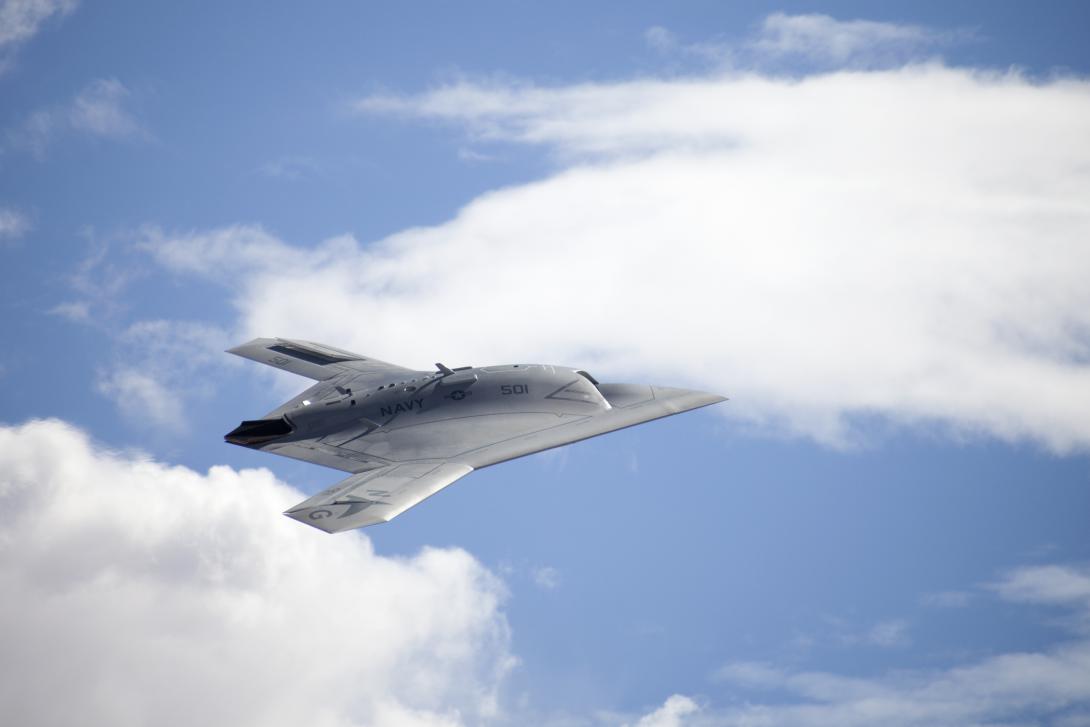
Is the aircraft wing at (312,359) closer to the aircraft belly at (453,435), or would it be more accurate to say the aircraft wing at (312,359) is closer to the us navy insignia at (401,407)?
the us navy insignia at (401,407)

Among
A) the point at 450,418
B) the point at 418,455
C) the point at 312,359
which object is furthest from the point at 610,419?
the point at 312,359

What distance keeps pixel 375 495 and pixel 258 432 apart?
789cm

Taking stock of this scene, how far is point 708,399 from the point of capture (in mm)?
43250

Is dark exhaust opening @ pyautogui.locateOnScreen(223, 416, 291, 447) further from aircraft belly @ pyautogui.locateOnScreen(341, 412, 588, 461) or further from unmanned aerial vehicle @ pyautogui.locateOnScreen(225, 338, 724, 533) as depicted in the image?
aircraft belly @ pyautogui.locateOnScreen(341, 412, 588, 461)

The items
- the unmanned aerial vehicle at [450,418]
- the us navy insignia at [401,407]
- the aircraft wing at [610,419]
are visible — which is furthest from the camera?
the us navy insignia at [401,407]

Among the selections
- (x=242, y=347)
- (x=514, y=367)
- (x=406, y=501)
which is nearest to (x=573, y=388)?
(x=514, y=367)

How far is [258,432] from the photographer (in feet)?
139

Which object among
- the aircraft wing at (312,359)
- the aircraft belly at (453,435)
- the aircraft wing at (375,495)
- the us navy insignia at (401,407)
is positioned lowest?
the aircraft wing at (375,495)

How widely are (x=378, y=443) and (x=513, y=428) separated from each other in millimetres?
4402

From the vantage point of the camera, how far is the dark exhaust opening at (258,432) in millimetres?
42344

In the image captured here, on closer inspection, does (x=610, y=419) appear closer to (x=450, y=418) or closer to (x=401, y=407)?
(x=450, y=418)

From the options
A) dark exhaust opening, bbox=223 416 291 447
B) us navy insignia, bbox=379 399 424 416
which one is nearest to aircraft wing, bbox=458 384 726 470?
us navy insignia, bbox=379 399 424 416

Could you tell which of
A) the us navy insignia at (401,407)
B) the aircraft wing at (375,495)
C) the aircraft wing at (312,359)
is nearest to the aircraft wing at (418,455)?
the aircraft wing at (375,495)

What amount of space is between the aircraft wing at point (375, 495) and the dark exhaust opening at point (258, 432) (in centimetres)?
520
